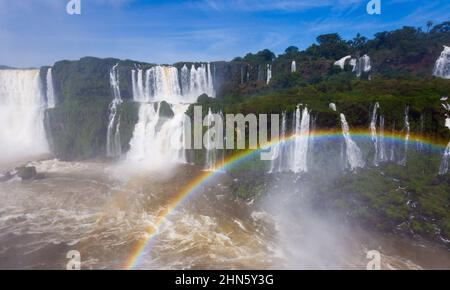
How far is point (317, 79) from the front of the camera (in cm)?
3716

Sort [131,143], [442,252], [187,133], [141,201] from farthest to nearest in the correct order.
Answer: [131,143]
[187,133]
[141,201]
[442,252]

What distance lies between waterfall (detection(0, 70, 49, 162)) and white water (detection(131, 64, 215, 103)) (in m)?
9.43

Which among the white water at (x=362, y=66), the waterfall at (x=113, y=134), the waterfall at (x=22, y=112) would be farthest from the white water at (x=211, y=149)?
the white water at (x=362, y=66)

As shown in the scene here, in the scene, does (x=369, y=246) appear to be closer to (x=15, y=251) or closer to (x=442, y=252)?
(x=442, y=252)

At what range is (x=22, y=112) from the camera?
1318 inches

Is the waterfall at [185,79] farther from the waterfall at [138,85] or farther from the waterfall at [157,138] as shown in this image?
the waterfall at [157,138]

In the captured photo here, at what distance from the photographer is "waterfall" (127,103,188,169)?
26203 millimetres

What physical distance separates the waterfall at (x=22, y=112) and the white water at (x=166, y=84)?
9431mm

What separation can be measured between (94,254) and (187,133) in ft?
44.5

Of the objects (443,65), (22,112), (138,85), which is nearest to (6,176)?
(22,112)

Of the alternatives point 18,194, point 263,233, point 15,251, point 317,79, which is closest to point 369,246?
point 263,233

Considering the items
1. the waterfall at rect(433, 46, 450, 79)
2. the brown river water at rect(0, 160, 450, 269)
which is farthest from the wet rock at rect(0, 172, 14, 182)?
the waterfall at rect(433, 46, 450, 79)

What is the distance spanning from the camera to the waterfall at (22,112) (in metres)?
31.9

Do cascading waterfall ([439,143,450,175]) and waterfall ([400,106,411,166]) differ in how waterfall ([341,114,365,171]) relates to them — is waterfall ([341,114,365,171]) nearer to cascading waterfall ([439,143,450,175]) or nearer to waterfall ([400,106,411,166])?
waterfall ([400,106,411,166])
